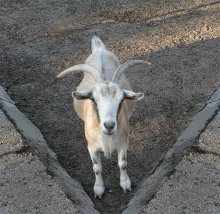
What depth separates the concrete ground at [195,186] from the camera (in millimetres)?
5270

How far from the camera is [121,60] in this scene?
9.04 m

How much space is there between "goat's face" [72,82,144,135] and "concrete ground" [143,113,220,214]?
3.29 ft

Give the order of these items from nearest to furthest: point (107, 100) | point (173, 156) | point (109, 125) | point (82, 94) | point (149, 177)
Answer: point (109, 125) → point (107, 100) → point (82, 94) → point (149, 177) → point (173, 156)

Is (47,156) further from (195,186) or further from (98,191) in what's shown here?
(195,186)

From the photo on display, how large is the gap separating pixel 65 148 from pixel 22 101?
154 cm

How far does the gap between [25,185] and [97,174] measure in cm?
83

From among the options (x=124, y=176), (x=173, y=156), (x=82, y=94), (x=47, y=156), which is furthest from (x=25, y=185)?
(x=173, y=156)

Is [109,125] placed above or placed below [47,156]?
above

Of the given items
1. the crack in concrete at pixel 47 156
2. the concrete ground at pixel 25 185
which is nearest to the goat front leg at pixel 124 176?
the crack in concrete at pixel 47 156

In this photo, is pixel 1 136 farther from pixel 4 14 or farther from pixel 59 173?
pixel 4 14

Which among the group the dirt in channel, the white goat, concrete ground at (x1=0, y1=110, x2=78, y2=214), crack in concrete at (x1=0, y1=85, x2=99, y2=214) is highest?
the white goat

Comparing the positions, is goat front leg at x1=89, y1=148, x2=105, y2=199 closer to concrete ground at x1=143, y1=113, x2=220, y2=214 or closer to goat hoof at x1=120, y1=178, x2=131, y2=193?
goat hoof at x1=120, y1=178, x2=131, y2=193

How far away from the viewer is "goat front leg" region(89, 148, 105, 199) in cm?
581

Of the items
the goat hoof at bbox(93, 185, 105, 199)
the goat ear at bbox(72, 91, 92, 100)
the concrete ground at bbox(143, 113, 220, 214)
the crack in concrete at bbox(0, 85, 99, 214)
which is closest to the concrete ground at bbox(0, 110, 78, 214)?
the crack in concrete at bbox(0, 85, 99, 214)
